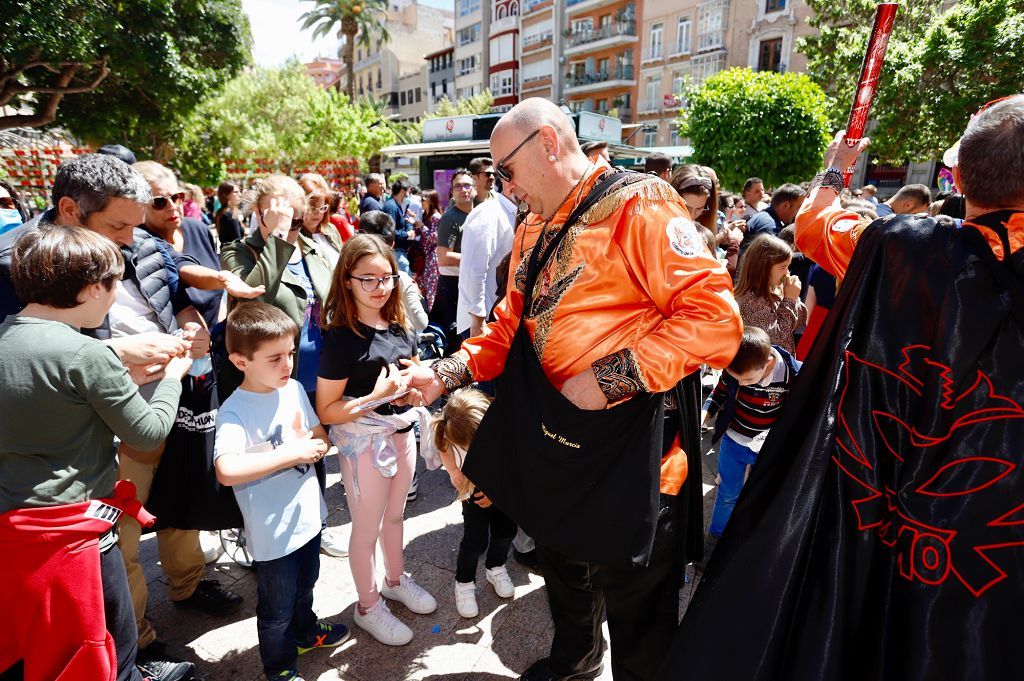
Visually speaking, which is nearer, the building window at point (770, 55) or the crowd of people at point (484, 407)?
the crowd of people at point (484, 407)

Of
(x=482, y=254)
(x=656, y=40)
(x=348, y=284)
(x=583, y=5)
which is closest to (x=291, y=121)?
(x=583, y=5)

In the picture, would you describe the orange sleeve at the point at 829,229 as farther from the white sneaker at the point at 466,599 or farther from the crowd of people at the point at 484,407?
the white sneaker at the point at 466,599

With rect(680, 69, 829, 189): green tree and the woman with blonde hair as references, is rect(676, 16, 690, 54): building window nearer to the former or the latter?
rect(680, 69, 829, 189): green tree

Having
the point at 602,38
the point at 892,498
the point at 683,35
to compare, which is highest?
the point at 602,38

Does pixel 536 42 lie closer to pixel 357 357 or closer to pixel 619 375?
pixel 357 357

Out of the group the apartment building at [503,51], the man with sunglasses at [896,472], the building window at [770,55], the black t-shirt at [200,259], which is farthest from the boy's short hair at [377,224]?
the apartment building at [503,51]

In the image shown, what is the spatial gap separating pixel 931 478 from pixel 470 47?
2005 inches

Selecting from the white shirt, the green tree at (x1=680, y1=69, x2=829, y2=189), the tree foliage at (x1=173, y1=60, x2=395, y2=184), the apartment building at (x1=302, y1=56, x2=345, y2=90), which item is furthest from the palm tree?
the apartment building at (x1=302, y1=56, x2=345, y2=90)

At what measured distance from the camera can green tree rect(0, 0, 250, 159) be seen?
1066 centimetres

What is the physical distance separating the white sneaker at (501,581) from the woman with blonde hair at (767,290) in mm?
2341

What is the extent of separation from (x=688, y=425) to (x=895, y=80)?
1687 centimetres

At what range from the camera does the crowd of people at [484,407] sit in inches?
63.9

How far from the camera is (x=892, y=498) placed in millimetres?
1590

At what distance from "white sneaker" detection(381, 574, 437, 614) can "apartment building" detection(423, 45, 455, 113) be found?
50899 mm
